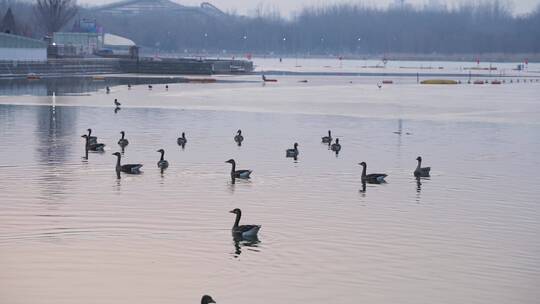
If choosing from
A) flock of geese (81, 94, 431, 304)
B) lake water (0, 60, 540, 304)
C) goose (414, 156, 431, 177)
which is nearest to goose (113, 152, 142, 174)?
flock of geese (81, 94, 431, 304)

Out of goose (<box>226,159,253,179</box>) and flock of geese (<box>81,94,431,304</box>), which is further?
goose (<box>226,159,253,179</box>)

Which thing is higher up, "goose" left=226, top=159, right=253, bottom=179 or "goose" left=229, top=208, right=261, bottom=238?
"goose" left=226, top=159, right=253, bottom=179

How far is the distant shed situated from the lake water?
60.0 metres

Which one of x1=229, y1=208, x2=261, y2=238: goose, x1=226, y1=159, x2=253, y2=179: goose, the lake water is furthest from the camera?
x1=226, y1=159, x2=253, y2=179: goose

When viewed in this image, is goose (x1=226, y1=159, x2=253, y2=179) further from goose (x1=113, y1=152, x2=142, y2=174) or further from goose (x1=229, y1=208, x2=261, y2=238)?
goose (x1=229, y1=208, x2=261, y2=238)

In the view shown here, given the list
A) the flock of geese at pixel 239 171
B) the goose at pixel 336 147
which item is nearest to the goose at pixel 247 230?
the flock of geese at pixel 239 171

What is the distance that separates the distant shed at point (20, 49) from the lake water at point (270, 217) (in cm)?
5998

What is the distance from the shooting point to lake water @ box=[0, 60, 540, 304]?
75.3 feet

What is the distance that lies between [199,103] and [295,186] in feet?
160

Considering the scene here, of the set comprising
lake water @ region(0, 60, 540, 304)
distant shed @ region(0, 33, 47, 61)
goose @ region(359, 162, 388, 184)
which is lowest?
lake water @ region(0, 60, 540, 304)

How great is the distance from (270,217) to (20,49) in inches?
3903

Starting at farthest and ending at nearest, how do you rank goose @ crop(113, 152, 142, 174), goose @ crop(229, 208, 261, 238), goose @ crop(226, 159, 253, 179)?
goose @ crop(113, 152, 142, 174), goose @ crop(226, 159, 253, 179), goose @ crop(229, 208, 261, 238)

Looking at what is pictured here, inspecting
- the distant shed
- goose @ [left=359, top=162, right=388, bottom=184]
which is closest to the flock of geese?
goose @ [left=359, top=162, right=388, bottom=184]

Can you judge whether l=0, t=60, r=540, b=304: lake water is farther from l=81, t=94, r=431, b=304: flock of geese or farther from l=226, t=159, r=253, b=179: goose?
l=226, t=159, r=253, b=179: goose
